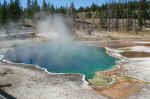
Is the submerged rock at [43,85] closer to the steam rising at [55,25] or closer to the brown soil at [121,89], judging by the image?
the brown soil at [121,89]

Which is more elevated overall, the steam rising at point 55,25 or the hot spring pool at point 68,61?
the steam rising at point 55,25

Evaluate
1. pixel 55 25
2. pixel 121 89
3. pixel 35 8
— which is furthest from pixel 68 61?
pixel 35 8

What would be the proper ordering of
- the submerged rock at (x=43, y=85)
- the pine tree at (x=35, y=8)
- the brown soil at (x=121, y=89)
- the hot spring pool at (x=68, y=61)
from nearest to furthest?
the submerged rock at (x=43, y=85)
the brown soil at (x=121, y=89)
the hot spring pool at (x=68, y=61)
the pine tree at (x=35, y=8)

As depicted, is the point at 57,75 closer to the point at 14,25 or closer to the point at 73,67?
the point at 73,67

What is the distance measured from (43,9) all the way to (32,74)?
56995mm

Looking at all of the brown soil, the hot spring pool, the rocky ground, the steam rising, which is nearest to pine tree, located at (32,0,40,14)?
the steam rising

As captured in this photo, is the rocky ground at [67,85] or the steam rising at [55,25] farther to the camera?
the steam rising at [55,25]

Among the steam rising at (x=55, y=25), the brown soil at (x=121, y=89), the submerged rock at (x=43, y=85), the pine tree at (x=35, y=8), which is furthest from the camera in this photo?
the pine tree at (x=35, y=8)

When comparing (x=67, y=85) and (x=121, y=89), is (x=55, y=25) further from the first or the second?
(x=121, y=89)

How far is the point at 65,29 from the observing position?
167ft

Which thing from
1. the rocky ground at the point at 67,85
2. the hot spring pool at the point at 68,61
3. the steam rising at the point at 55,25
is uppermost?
the steam rising at the point at 55,25

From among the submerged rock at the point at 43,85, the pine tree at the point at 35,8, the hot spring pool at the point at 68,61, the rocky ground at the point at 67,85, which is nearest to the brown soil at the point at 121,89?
the rocky ground at the point at 67,85

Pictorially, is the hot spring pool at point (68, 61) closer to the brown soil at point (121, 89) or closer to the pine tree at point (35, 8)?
the brown soil at point (121, 89)

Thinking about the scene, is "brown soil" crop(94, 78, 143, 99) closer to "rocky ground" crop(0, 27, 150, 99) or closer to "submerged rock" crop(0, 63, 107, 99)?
"rocky ground" crop(0, 27, 150, 99)
